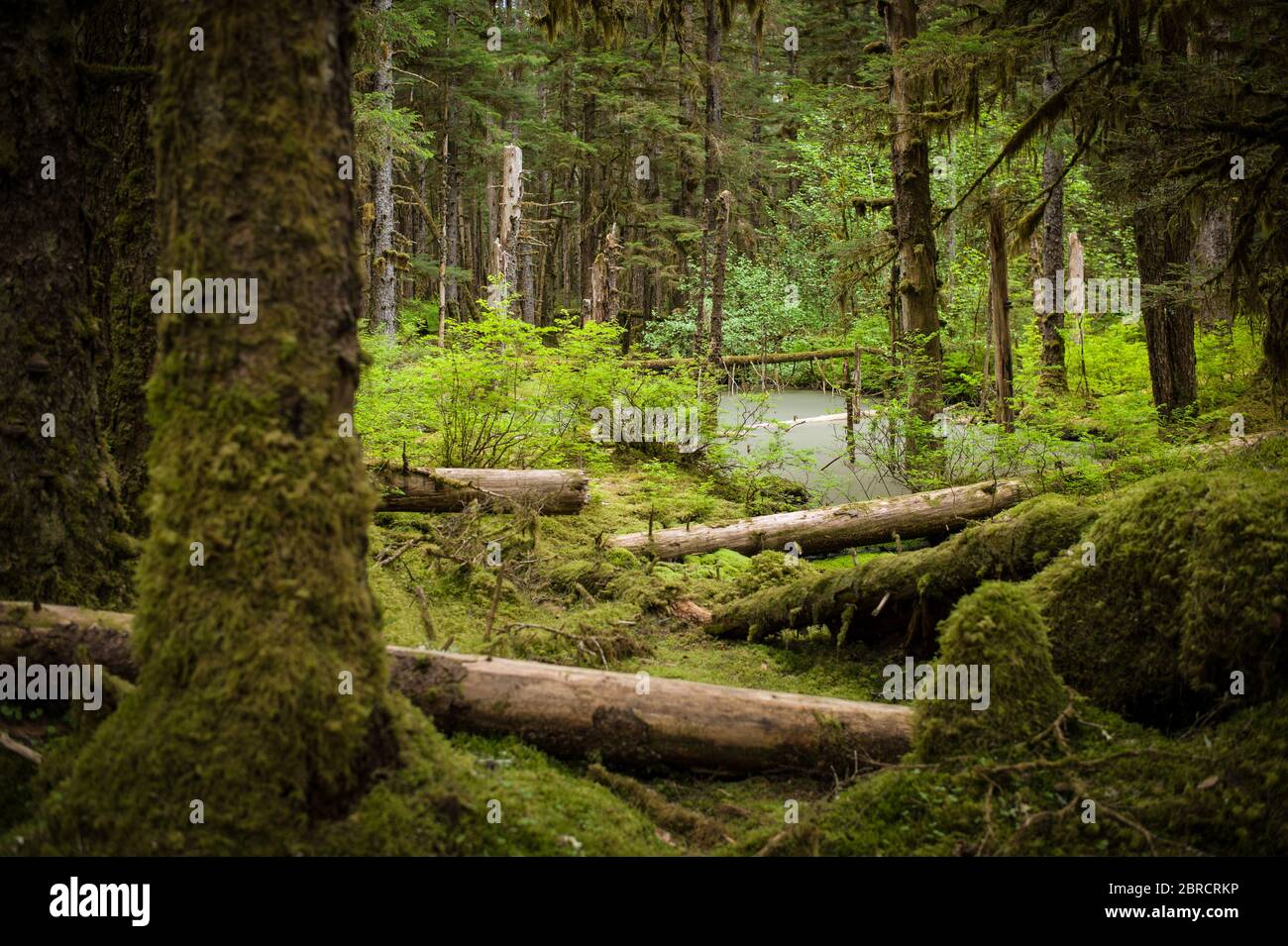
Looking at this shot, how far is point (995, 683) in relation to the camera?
411 cm

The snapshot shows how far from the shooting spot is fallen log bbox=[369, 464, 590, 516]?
28.8 feet

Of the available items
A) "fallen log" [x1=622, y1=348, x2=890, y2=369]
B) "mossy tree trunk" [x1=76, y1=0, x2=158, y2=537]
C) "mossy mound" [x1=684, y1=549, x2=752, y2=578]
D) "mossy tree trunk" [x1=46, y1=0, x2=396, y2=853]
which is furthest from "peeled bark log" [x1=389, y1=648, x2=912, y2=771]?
"fallen log" [x1=622, y1=348, x2=890, y2=369]

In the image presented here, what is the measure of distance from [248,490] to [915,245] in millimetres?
11320

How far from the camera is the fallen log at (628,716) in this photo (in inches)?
174

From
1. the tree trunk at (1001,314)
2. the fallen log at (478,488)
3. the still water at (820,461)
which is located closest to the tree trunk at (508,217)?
the still water at (820,461)

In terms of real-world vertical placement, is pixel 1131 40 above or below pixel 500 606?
above

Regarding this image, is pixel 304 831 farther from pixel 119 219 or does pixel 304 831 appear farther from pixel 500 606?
pixel 119 219

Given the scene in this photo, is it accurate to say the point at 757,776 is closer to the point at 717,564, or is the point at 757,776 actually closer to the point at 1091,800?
the point at 1091,800

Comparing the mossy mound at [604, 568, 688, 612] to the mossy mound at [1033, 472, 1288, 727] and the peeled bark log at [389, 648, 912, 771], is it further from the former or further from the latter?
the mossy mound at [1033, 472, 1288, 727]

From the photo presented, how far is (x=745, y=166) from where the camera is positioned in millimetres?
32312

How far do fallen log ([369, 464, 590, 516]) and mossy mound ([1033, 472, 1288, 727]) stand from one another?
5348 millimetres
